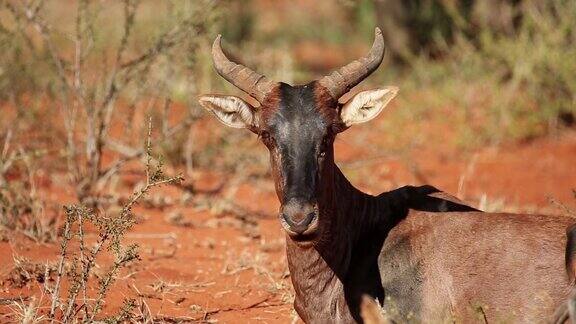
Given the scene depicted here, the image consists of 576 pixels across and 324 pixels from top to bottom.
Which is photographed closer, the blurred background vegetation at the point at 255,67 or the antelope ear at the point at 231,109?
the antelope ear at the point at 231,109

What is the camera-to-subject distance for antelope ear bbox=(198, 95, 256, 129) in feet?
24.1

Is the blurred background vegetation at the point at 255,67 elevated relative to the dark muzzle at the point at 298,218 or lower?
elevated

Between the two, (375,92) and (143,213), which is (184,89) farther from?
(375,92)

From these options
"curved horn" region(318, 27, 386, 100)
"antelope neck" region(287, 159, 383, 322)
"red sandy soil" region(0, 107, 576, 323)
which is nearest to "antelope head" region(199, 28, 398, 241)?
"curved horn" region(318, 27, 386, 100)

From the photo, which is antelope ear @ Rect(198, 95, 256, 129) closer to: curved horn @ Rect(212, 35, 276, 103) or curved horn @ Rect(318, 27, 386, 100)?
curved horn @ Rect(212, 35, 276, 103)

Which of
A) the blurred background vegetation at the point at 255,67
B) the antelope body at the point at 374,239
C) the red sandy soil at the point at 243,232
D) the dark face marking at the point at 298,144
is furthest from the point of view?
the blurred background vegetation at the point at 255,67

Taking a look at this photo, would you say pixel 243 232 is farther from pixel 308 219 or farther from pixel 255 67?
pixel 308 219

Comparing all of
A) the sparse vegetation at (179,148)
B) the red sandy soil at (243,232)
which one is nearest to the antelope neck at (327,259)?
the red sandy soil at (243,232)

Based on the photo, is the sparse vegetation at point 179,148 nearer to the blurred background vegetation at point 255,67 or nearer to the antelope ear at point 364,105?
the blurred background vegetation at point 255,67

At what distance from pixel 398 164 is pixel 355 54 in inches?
487

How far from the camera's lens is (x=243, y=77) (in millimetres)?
7359

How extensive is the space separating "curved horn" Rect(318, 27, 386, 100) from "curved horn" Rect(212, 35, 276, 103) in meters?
0.42

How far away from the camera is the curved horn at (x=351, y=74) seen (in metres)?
7.23

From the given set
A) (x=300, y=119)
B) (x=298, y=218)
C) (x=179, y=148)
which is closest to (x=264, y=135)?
(x=300, y=119)
